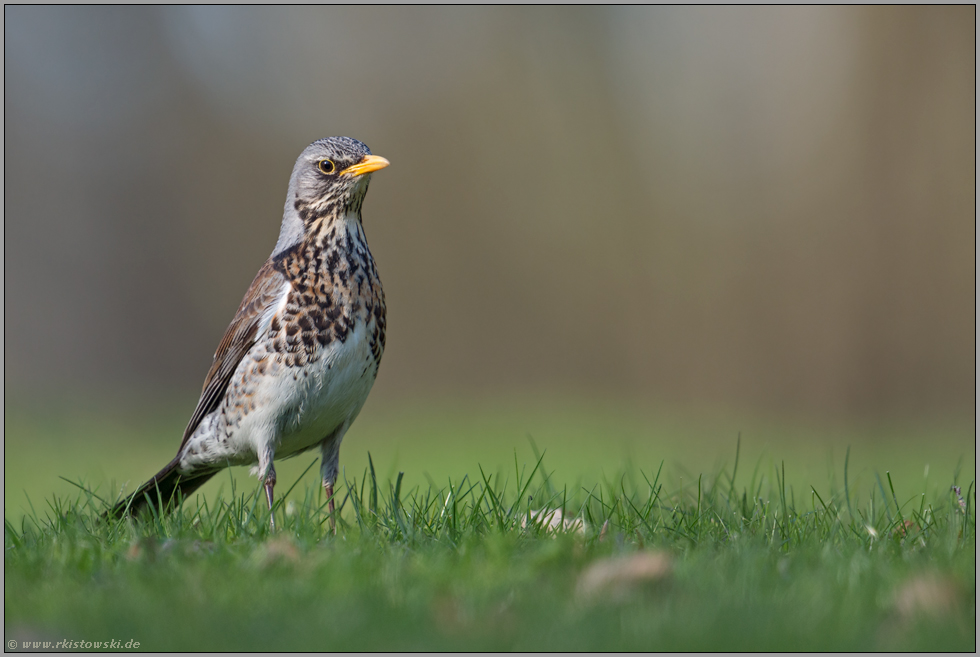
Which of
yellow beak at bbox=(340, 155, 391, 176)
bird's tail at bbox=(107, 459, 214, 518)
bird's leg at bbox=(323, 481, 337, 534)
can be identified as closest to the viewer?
bird's leg at bbox=(323, 481, 337, 534)

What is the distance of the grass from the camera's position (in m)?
2.48

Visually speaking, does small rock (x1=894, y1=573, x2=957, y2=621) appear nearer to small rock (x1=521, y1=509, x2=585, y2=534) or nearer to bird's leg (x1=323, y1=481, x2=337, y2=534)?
small rock (x1=521, y1=509, x2=585, y2=534)

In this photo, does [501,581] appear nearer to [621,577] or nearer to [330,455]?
[621,577]

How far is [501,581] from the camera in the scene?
9.53 ft

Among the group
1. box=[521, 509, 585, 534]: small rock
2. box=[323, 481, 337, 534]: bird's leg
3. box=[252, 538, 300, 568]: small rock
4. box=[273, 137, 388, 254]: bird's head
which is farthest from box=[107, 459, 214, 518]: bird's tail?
box=[521, 509, 585, 534]: small rock

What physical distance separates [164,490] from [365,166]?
7.04ft

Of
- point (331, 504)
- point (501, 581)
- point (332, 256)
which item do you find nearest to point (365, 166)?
point (332, 256)

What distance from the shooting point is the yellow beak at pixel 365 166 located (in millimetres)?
4738

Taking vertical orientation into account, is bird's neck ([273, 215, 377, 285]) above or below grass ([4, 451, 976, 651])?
above

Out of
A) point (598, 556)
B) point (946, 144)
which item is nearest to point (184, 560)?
point (598, 556)

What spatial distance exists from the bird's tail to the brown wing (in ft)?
0.58

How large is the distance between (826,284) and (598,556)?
9.52m

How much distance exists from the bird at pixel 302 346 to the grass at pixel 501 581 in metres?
0.73

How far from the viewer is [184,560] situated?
3.17m
